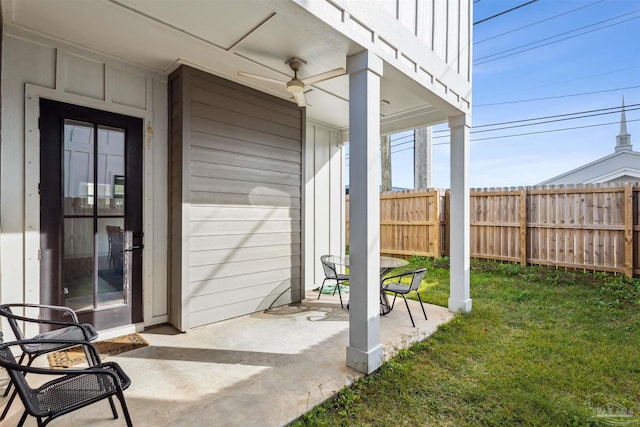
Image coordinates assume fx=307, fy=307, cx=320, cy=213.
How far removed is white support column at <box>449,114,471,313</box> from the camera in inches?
146

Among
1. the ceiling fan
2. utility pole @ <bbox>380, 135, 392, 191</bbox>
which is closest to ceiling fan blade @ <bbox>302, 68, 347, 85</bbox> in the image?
the ceiling fan

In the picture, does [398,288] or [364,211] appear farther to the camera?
[398,288]

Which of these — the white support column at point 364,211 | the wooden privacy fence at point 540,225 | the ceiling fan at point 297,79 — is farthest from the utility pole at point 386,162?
the white support column at point 364,211

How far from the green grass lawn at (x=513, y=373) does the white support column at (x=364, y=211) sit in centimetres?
23

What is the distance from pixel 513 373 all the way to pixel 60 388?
2.93 metres

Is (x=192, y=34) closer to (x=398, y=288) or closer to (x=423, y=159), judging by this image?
(x=398, y=288)

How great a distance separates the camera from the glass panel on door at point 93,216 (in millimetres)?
2748

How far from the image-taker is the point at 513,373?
2391 millimetres

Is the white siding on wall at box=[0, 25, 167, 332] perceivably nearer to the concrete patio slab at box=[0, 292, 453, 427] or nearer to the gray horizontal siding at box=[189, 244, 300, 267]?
the concrete patio slab at box=[0, 292, 453, 427]

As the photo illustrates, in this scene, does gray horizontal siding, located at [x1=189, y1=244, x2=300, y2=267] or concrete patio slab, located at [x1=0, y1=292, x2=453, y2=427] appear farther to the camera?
gray horizontal siding, located at [x1=189, y1=244, x2=300, y2=267]

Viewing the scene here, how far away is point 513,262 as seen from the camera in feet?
19.9

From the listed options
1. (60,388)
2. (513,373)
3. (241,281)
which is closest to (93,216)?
(241,281)

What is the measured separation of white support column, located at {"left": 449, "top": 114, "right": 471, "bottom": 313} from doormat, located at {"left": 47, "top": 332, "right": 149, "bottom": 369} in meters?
3.43

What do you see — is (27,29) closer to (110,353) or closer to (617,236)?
(110,353)
